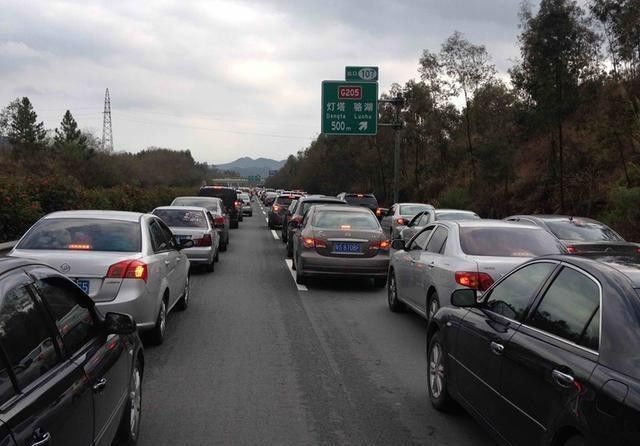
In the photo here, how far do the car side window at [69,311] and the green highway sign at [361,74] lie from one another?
93.3 feet

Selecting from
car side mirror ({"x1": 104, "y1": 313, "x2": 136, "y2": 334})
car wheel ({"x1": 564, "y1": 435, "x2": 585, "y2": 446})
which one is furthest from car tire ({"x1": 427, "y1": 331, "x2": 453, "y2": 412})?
car side mirror ({"x1": 104, "y1": 313, "x2": 136, "y2": 334})

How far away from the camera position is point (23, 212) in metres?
16.5

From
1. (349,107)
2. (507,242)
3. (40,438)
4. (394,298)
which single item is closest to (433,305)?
(507,242)

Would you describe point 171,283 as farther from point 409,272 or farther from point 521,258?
point 521,258

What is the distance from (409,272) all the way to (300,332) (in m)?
1.84

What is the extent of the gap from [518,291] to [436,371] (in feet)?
4.68

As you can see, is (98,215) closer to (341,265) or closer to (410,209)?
(341,265)

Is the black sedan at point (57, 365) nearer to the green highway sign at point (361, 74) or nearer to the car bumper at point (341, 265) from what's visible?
the car bumper at point (341, 265)

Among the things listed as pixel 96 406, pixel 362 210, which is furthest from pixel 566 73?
pixel 96 406

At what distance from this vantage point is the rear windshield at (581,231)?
35.3 ft

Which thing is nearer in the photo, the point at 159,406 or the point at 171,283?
the point at 159,406

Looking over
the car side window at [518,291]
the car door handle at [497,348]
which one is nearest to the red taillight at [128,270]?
the car side window at [518,291]

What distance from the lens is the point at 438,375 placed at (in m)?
5.48

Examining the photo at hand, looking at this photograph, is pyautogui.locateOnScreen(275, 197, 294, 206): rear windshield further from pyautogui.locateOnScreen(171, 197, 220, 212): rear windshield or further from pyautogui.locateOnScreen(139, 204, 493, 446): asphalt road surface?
pyautogui.locateOnScreen(139, 204, 493, 446): asphalt road surface
